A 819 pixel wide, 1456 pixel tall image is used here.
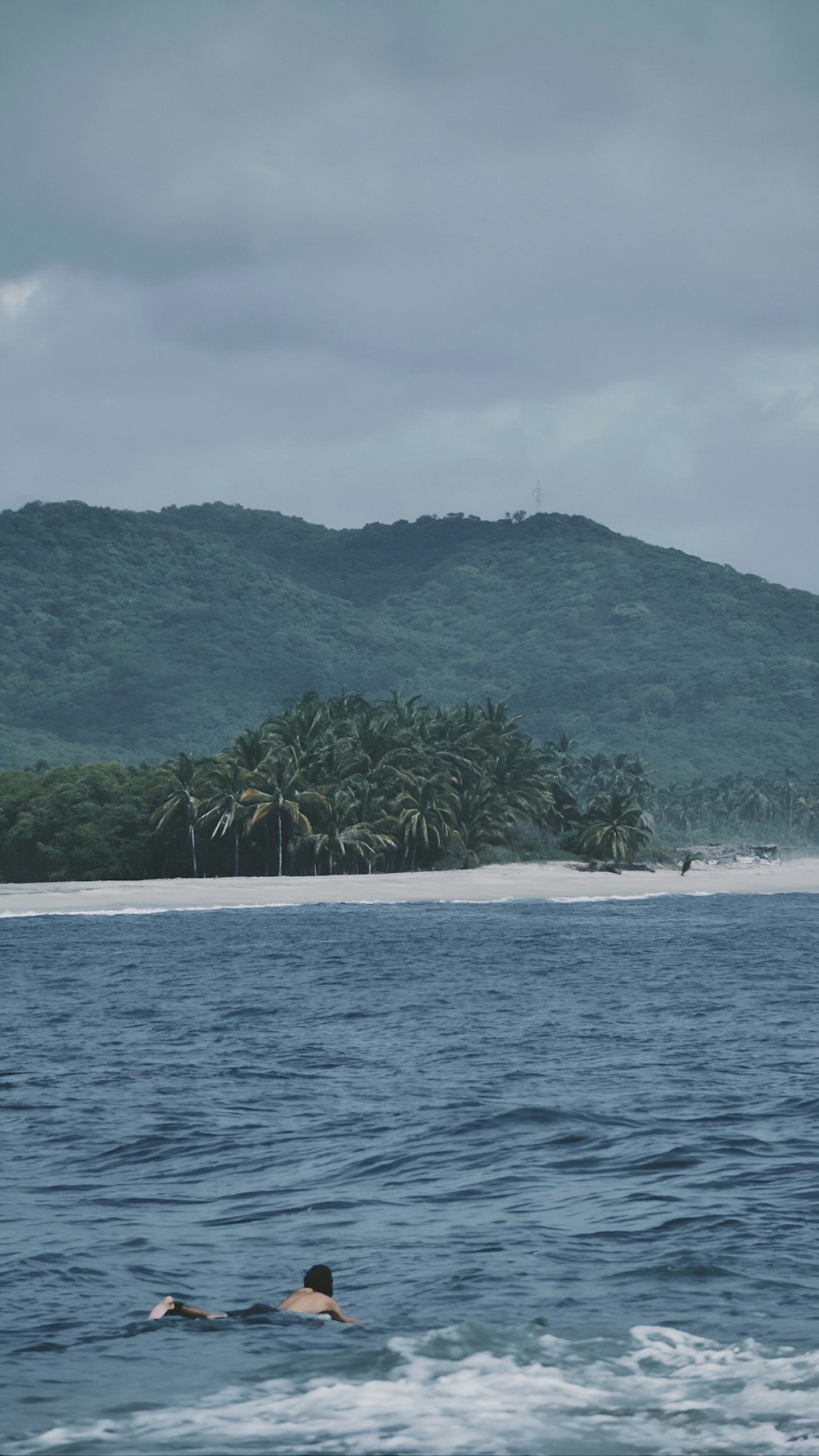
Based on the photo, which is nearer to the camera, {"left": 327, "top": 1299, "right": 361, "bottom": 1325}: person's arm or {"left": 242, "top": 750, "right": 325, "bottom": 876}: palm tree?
{"left": 327, "top": 1299, "right": 361, "bottom": 1325}: person's arm

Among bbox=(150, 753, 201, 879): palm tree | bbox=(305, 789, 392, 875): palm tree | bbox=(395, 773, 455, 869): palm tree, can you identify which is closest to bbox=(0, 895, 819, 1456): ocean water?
bbox=(150, 753, 201, 879): palm tree

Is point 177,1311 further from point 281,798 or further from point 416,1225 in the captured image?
point 281,798

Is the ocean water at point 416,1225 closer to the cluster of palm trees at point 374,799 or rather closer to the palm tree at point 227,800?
the palm tree at point 227,800

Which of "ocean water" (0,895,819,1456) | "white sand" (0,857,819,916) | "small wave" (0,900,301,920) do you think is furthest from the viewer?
"white sand" (0,857,819,916)

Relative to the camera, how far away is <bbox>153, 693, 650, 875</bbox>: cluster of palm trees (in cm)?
10256

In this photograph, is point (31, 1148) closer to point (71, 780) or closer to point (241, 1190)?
point (241, 1190)

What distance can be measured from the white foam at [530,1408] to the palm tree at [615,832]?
107628mm

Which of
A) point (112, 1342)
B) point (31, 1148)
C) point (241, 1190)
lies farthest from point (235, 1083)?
point (112, 1342)

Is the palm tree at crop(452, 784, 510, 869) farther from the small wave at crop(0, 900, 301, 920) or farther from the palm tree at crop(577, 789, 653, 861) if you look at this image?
the small wave at crop(0, 900, 301, 920)

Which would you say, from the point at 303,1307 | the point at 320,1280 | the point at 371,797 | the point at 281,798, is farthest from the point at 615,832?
the point at 303,1307

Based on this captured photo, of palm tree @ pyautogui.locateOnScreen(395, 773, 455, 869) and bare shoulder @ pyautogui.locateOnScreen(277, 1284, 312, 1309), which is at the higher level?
palm tree @ pyautogui.locateOnScreen(395, 773, 455, 869)

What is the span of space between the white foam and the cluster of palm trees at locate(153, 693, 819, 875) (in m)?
86.3

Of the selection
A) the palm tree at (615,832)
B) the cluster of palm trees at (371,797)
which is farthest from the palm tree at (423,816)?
the palm tree at (615,832)

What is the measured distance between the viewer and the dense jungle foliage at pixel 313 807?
10319cm
